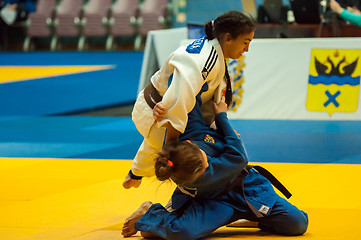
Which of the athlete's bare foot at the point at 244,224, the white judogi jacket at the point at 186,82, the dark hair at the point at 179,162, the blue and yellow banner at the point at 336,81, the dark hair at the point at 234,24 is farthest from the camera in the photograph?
the blue and yellow banner at the point at 336,81

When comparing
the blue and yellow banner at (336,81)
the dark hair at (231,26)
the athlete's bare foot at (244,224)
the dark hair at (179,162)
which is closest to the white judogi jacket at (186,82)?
the dark hair at (231,26)

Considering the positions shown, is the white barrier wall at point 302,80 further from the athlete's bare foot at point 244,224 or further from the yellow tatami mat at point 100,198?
the athlete's bare foot at point 244,224

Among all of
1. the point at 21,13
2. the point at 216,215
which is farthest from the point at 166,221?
the point at 21,13

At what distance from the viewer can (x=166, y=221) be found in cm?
271

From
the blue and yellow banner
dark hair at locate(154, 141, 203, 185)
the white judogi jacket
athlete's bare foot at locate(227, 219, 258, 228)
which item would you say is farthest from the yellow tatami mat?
the blue and yellow banner

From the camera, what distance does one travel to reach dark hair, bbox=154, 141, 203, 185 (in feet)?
8.15

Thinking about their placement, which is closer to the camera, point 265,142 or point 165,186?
point 165,186

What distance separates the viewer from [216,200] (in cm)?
278

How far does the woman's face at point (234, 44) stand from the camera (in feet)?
9.28

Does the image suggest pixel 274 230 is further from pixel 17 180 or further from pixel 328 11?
pixel 328 11

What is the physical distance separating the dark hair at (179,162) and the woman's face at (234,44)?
611 millimetres

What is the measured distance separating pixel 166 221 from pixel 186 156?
0.41m

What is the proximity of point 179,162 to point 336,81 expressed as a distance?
4073 millimetres

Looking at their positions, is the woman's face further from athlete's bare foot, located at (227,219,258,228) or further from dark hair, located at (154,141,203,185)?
athlete's bare foot, located at (227,219,258,228)
